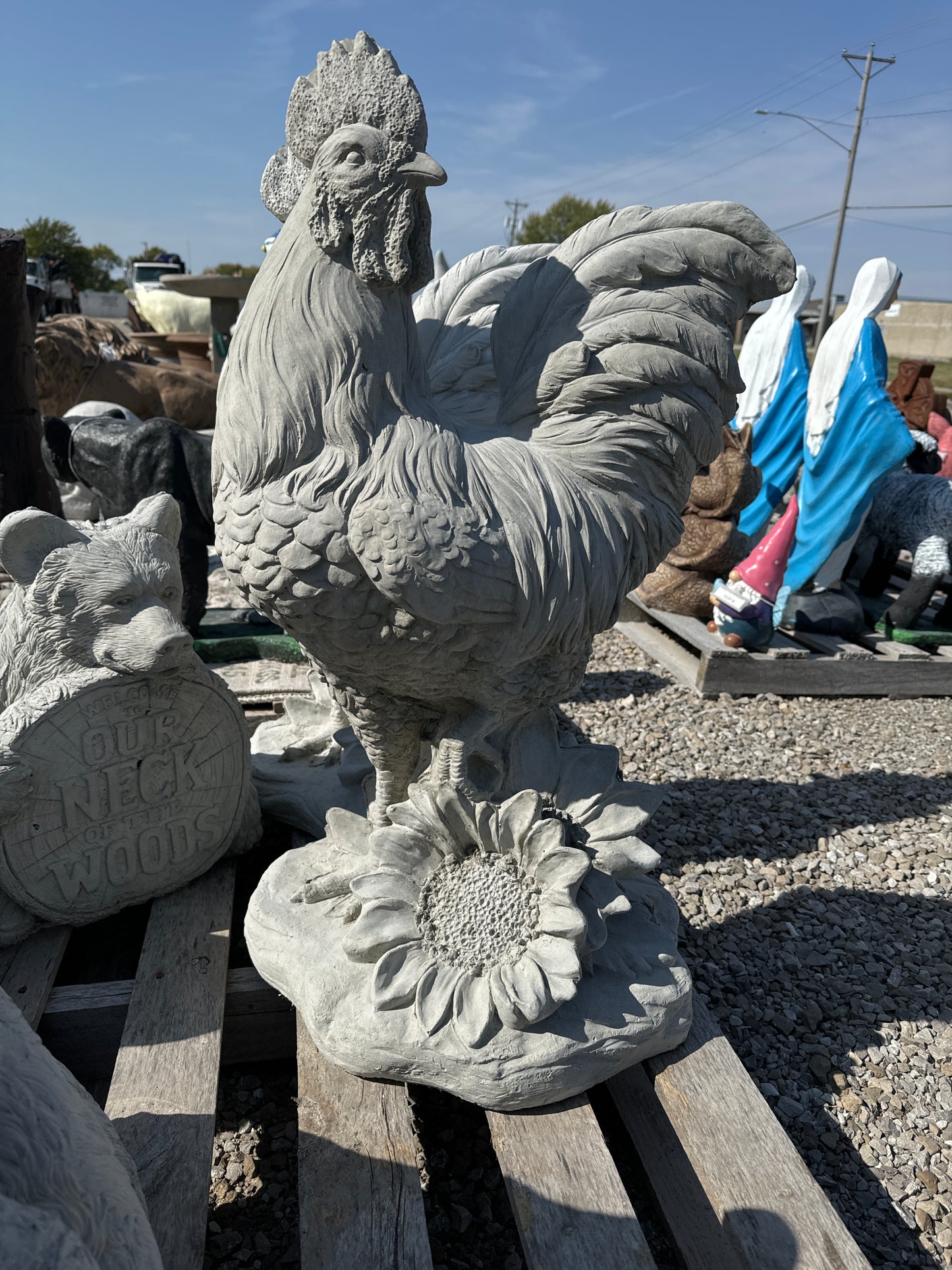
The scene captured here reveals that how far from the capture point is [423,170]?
1.53 metres

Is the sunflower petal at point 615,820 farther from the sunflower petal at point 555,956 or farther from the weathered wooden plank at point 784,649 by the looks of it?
the weathered wooden plank at point 784,649

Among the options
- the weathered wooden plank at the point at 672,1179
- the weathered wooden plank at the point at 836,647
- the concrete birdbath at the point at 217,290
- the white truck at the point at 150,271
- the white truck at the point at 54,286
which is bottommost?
the weathered wooden plank at the point at 672,1179

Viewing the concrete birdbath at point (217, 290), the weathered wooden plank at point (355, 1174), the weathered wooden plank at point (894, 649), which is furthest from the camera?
the concrete birdbath at point (217, 290)

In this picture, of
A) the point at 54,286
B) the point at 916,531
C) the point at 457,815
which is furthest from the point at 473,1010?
the point at 54,286

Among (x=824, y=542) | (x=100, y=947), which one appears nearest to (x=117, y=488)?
(x=100, y=947)

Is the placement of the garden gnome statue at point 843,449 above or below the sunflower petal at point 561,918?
above

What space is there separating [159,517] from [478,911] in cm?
141

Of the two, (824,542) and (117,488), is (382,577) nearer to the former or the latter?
(117,488)

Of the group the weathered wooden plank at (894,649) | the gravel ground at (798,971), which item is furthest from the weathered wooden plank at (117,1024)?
the weathered wooden plank at (894,649)

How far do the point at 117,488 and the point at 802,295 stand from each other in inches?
198

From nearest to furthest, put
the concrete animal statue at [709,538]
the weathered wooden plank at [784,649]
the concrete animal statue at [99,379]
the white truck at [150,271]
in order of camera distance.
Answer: the weathered wooden plank at [784,649] → the concrete animal statue at [709,538] → the concrete animal statue at [99,379] → the white truck at [150,271]

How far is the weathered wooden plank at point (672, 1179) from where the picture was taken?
1641 millimetres

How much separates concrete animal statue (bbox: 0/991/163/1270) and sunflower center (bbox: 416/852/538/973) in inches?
31.7

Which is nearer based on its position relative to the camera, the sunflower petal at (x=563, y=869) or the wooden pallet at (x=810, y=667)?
the sunflower petal at (x=563, y=869)
